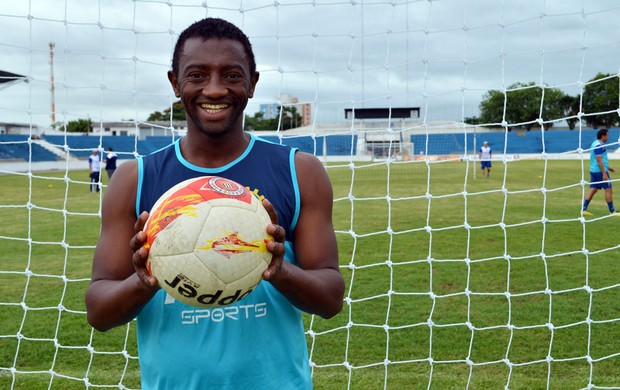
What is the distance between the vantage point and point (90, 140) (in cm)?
4356

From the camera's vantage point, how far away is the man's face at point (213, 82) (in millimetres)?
1737

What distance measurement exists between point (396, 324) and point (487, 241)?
13.7 ft

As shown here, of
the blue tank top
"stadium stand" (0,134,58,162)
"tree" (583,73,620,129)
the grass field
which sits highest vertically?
"tree" (583,73,620,129)

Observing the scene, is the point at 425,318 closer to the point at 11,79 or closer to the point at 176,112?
the point at 11,79

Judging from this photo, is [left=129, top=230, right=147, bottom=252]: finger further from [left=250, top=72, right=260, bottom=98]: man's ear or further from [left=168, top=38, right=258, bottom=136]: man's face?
[left=250, top=72, right=260, bottom=98]: man's ear

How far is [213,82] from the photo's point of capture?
68.2 inches

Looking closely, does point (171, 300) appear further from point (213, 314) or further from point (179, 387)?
point (179, 387)

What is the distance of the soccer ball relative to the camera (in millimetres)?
1521

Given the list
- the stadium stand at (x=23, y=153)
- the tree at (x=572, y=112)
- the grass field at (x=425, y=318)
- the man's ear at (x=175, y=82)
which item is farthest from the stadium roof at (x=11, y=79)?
the stadium stand at (x=23, y=153)

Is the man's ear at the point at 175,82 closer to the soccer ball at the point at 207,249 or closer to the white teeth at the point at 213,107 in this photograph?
the white teeth at the point at 213,107

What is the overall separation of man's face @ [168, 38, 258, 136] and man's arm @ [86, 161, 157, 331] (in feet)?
0.94

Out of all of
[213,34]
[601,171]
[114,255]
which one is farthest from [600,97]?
[114,255]

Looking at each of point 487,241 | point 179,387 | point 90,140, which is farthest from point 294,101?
point 90,140

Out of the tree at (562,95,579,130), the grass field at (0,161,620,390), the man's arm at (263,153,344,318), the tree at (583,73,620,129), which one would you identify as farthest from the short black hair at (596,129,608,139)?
the man's arm at (263,153,344,318)
